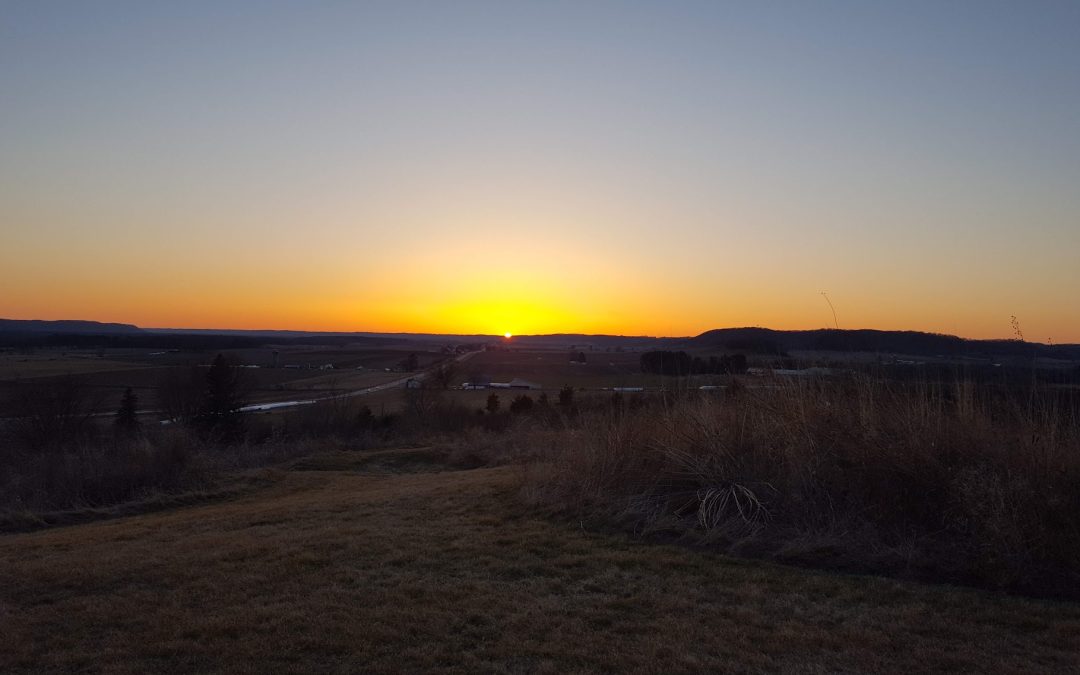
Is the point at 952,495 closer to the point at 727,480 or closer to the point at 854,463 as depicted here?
the point at 854,463

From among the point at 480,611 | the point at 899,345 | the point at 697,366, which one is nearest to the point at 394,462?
the point at 697,366

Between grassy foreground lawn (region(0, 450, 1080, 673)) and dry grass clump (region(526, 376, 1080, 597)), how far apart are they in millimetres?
576

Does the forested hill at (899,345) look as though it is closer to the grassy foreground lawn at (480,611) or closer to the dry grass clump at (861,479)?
the dry grass clump at (861,479)

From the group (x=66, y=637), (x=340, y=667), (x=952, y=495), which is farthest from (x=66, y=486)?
(x=952, y=495)

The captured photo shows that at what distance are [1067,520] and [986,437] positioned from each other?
154 cm

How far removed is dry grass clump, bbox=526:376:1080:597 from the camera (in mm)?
5953

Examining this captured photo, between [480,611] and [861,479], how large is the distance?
169 inches

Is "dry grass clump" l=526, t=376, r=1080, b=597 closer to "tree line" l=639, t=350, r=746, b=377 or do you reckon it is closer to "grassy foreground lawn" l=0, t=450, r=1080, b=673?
"grassy foreground lawn" l=0, t=450, r=1080, b=673

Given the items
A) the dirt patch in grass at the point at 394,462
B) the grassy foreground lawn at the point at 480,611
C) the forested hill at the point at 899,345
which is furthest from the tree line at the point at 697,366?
the dirt patch in grass at the point at 394,462

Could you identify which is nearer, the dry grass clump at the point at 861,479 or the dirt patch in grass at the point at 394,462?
the dry grass clump at the point at 861,479

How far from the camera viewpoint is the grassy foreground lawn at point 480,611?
4324mm

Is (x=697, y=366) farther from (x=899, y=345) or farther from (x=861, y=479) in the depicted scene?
(x=861, y=479)

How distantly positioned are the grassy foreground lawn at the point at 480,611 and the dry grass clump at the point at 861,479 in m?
0.58

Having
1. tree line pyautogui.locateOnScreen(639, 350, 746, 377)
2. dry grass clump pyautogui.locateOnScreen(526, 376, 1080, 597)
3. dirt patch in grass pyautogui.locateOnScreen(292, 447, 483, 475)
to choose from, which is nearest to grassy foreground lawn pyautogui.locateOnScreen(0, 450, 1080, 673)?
dry grass clump pyautogui.locateOnScreen(526, 376, 1080, 597)
